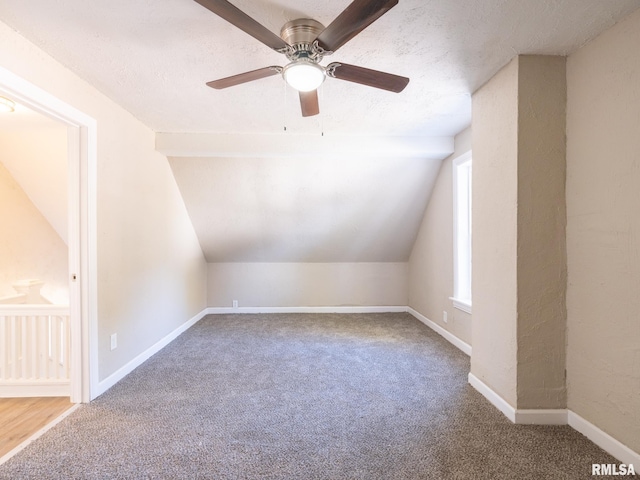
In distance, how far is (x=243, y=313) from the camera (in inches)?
193

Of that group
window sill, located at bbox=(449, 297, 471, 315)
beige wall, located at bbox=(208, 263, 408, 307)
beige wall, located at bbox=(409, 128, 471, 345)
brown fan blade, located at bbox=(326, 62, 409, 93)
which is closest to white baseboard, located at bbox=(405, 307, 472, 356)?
beige wall, located at bbox=(409, 128, 471, 345)

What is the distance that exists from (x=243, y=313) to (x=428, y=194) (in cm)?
316

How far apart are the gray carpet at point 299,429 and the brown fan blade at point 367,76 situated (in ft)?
6.35

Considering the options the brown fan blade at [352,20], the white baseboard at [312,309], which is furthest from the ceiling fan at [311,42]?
the white baseboard at [312,309]

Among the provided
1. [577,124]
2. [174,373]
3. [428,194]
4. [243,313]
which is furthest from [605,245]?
[243,313]

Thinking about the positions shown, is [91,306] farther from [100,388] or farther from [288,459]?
[288,459]

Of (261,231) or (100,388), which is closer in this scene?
(100,388)

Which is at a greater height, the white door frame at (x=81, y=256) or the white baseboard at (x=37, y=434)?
the white door frame at (x=81, y=256)

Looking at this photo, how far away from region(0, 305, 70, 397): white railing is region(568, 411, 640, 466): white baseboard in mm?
3347

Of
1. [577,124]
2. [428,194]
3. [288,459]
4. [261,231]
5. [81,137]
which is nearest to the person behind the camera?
[288,459]

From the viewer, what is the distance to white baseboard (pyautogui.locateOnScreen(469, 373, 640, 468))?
1.55m

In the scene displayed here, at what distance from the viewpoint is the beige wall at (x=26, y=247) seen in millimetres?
3342

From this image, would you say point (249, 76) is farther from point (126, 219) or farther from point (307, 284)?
point (307, 284)

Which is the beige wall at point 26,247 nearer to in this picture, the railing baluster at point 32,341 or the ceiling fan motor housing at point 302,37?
the railing baluster at point 32,341
